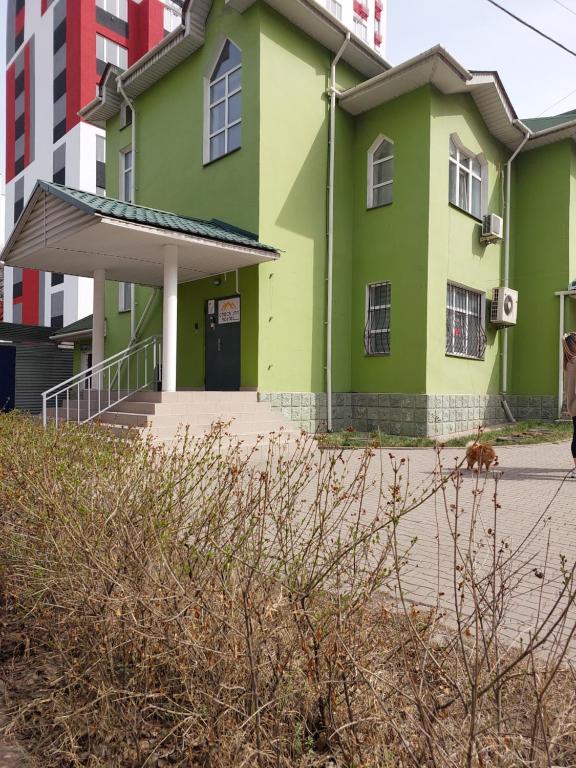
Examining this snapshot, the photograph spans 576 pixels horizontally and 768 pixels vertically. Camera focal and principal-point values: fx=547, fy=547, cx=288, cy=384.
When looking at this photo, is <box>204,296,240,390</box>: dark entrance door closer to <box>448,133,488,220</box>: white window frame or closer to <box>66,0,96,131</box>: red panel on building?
<box>448,133,488,220</box>: white window frame

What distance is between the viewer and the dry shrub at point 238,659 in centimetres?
186

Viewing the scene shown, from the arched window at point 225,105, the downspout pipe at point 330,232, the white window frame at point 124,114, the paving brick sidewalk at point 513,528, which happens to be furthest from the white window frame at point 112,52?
the paving brick sidewalk at point 513,528

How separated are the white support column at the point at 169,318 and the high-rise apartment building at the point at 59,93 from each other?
65.1 feet

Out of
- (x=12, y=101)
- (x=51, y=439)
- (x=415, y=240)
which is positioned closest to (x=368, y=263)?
(x=415, y=240)

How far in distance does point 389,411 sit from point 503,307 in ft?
15.6

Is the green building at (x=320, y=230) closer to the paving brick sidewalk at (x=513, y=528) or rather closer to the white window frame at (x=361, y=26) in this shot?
the paving brick sidewalk at (x=513, y=528)

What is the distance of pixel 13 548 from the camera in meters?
3.02

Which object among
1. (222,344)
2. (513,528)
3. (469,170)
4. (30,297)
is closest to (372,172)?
(469,170)

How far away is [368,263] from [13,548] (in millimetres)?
11910

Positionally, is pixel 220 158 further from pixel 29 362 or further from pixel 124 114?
pixel 29 362

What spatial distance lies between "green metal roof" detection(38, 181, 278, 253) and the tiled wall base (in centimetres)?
337

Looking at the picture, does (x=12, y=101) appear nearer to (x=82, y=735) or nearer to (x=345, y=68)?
(x=345, y=68)

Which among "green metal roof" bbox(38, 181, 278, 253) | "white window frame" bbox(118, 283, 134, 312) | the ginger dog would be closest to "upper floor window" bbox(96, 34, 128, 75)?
"white window frame" bbox(118, 283, 134, 312)

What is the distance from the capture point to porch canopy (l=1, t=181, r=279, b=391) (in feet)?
32.8
